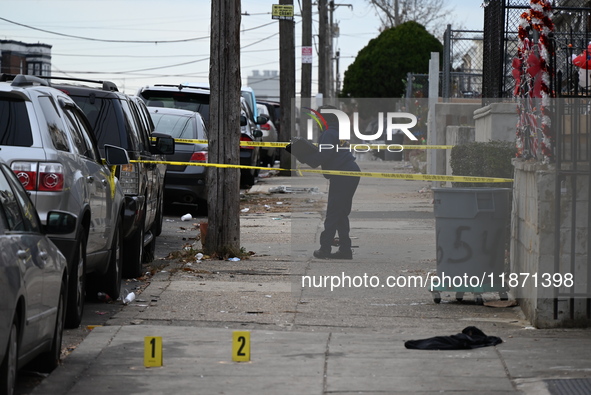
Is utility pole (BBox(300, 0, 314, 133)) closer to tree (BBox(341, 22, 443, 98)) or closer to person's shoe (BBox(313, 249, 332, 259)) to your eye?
tree (BBox(341, 22, 443, 98))

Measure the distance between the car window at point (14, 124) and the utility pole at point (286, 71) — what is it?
61.5ft

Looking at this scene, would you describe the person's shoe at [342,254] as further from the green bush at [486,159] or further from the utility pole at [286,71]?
the utility pole at [286,71]

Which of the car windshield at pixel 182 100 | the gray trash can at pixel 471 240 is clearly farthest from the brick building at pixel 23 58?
the gray trash can at pixel 471 240

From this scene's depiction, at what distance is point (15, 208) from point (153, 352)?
4.17ft

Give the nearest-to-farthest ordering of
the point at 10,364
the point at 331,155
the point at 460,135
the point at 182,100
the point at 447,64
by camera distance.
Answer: the point at 10,364
the point at 331,155
the point at 460,135
the point at 182,100
the point at 447,64

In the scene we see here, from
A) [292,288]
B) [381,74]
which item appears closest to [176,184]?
[292,288]

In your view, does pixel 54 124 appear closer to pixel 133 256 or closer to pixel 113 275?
pixel 113 275

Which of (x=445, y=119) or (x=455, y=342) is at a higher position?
(x=445, y=119)

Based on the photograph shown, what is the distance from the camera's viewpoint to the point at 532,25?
8.89m

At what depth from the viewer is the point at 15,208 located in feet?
19.7

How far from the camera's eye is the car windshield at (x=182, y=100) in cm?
1886

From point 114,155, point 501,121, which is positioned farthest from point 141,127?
point 501,121

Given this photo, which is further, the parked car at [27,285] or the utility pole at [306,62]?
the utility pole at [306,62]

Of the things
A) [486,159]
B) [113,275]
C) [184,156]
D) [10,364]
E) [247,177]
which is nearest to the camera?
[10,364]
